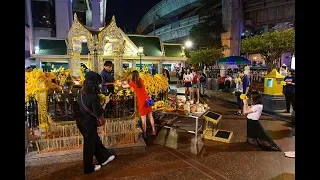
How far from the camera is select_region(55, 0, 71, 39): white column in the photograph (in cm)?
2625

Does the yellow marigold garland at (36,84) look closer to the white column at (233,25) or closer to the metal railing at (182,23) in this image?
the white column at (233,25)

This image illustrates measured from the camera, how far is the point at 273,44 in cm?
1759

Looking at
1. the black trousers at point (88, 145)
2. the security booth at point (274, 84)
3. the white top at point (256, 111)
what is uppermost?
the security booth at point (274, 84)

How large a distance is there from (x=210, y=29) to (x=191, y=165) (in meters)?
28.8

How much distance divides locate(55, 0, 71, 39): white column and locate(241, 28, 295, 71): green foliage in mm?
18807

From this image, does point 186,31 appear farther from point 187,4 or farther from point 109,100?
point 109,100

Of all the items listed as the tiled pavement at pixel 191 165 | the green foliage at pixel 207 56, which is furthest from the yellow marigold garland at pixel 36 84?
the green foliage at pixel 207 56

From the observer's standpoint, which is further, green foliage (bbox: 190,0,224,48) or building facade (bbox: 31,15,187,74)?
green foliage (bbox: 190,0,224,48)

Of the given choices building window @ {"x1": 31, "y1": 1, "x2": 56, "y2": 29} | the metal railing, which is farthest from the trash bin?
building window @ {"x1": 31, "y1": 1, "x2": 56, "y2": 29}

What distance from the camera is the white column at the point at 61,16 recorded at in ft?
86.1

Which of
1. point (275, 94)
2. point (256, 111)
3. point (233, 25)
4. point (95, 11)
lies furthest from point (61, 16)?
point (256, 111)

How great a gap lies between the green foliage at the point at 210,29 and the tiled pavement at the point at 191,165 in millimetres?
26142

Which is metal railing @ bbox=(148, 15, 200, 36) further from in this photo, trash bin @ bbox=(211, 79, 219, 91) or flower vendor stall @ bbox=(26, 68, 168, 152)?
flower vendor stall @ bbox=(26, 68, 168, 152)
